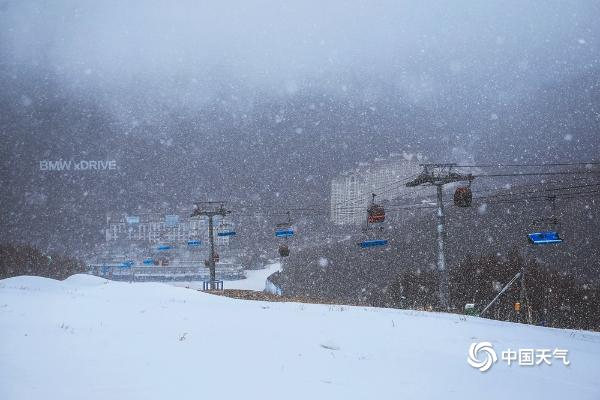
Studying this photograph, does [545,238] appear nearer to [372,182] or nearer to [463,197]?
[463,197]

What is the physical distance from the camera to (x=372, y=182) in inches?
3364

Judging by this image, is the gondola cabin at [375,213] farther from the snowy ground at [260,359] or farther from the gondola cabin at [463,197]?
the snowy ground at [260,359]

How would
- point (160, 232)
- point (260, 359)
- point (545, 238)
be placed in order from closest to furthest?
point (260, 359) → point (545, 238) → point (160, 232)

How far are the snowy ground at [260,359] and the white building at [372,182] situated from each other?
67.9 metres

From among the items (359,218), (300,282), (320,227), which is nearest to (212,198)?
(320,227)

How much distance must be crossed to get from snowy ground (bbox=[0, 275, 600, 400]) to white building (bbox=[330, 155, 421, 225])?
6788cm

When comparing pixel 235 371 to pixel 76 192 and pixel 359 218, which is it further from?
pixel 76 192

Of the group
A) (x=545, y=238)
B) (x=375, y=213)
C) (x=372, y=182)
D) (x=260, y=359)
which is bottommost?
(x=260, y=359)

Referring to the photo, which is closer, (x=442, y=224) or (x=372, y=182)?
(x=442, y=224)

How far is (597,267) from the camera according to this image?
137 ft

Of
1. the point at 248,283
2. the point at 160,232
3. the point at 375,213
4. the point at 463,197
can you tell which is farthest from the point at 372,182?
the point at 160,232

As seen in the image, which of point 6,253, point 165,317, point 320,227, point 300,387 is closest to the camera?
point 300,387

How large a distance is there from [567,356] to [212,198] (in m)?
169

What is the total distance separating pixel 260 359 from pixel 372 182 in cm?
8138
